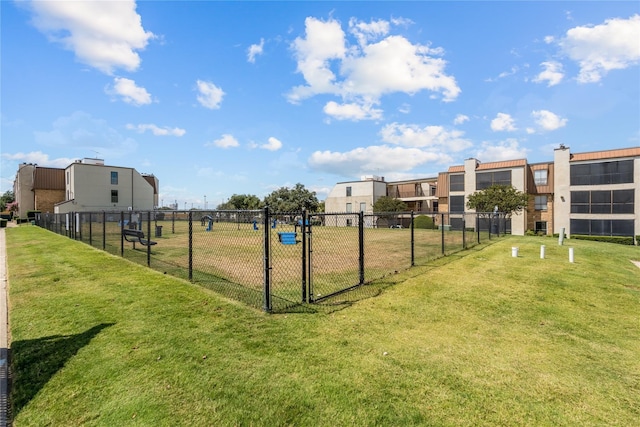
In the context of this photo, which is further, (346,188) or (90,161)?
(346,188)

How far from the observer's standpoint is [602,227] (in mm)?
34031

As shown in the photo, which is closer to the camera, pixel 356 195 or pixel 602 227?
pixel 602 227

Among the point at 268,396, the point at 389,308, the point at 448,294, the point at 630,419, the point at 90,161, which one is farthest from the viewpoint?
the point at 90,161

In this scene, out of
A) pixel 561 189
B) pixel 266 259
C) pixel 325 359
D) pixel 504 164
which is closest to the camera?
pixel 325 359

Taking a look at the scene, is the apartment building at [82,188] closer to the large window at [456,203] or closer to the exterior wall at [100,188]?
the exterior wall at [100,188]

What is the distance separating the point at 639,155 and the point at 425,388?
4421 cm

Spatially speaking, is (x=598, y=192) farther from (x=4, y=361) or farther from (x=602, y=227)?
(x=4, y=361)

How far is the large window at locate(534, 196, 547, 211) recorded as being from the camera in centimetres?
3809

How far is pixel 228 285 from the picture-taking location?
6.70 meters

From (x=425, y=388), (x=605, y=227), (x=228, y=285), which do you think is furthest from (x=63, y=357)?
(x=605, y=227)

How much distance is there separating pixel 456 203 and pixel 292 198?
104ft

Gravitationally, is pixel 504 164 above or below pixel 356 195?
above

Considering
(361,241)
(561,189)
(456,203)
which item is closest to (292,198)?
(456,203)

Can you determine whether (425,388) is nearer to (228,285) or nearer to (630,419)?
(630,419)
